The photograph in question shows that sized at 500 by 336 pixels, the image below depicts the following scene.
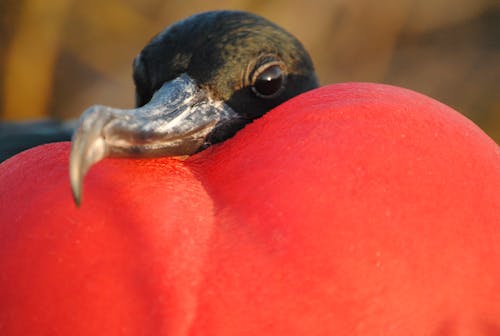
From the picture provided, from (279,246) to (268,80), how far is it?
61 centimetres

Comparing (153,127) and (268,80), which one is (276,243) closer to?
(153,127)

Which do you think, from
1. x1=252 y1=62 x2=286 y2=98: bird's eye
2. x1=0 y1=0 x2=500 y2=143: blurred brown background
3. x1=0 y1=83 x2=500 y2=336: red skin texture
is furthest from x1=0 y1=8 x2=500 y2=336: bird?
x1=0 y1=0 x2=500 y2=143: blurred brown background

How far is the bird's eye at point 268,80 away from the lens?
1196 millimetres

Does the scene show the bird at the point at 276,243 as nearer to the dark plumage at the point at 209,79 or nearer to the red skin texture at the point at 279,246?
the red skin texture at the point at 279,246

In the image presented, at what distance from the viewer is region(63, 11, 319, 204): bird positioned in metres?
0.89

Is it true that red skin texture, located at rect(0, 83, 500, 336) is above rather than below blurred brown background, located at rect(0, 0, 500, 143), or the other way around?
above

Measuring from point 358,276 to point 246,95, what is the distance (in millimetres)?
576

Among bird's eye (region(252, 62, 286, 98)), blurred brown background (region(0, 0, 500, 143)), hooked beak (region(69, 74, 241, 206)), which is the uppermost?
hooked beak (region(69, 74, 241, 206))

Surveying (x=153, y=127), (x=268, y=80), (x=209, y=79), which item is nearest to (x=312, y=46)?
(x=268, y=80)

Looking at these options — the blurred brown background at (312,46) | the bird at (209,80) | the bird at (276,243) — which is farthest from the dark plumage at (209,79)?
the blurred brown background at (312,46)

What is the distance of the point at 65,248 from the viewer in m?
0.65

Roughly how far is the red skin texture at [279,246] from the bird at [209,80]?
125 mm

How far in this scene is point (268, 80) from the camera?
3.97ft

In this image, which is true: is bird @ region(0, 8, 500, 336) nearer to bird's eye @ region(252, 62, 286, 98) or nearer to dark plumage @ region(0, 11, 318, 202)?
dark plumage @ region(0, 11, 318, 202)
